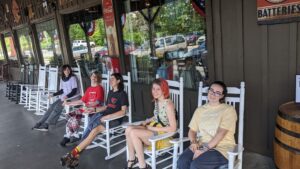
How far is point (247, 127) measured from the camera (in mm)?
2619

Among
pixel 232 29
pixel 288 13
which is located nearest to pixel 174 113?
pixel 232 29

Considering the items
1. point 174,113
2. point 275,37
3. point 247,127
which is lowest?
point 247,127

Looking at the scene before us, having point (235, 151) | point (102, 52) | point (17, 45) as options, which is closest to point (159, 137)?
point (235, 151)

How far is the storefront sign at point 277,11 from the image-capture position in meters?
2.06

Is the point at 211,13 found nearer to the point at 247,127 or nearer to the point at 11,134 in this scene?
the point at 247,127

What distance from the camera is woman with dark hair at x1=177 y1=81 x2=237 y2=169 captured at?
1977 mm

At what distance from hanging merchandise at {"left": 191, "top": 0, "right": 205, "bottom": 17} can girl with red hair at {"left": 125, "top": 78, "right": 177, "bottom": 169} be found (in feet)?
3.06

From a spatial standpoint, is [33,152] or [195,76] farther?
[33,152]

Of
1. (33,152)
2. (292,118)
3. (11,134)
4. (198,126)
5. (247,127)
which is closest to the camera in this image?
(292,118)

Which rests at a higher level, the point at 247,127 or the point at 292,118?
the point at 292,118

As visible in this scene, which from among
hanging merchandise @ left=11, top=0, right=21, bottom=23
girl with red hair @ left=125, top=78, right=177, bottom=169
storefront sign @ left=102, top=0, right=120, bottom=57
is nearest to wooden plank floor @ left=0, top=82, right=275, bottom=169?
girl with red hair @ left=125, top=78, right=177, bottom=169

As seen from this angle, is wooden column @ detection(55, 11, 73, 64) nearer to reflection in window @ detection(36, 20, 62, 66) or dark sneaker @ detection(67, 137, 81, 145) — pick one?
reflection in window @ detection(36, 20, 62, 66)

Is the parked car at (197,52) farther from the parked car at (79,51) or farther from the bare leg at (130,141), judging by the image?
the parked car at (79,51)

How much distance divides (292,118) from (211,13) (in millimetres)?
1306
